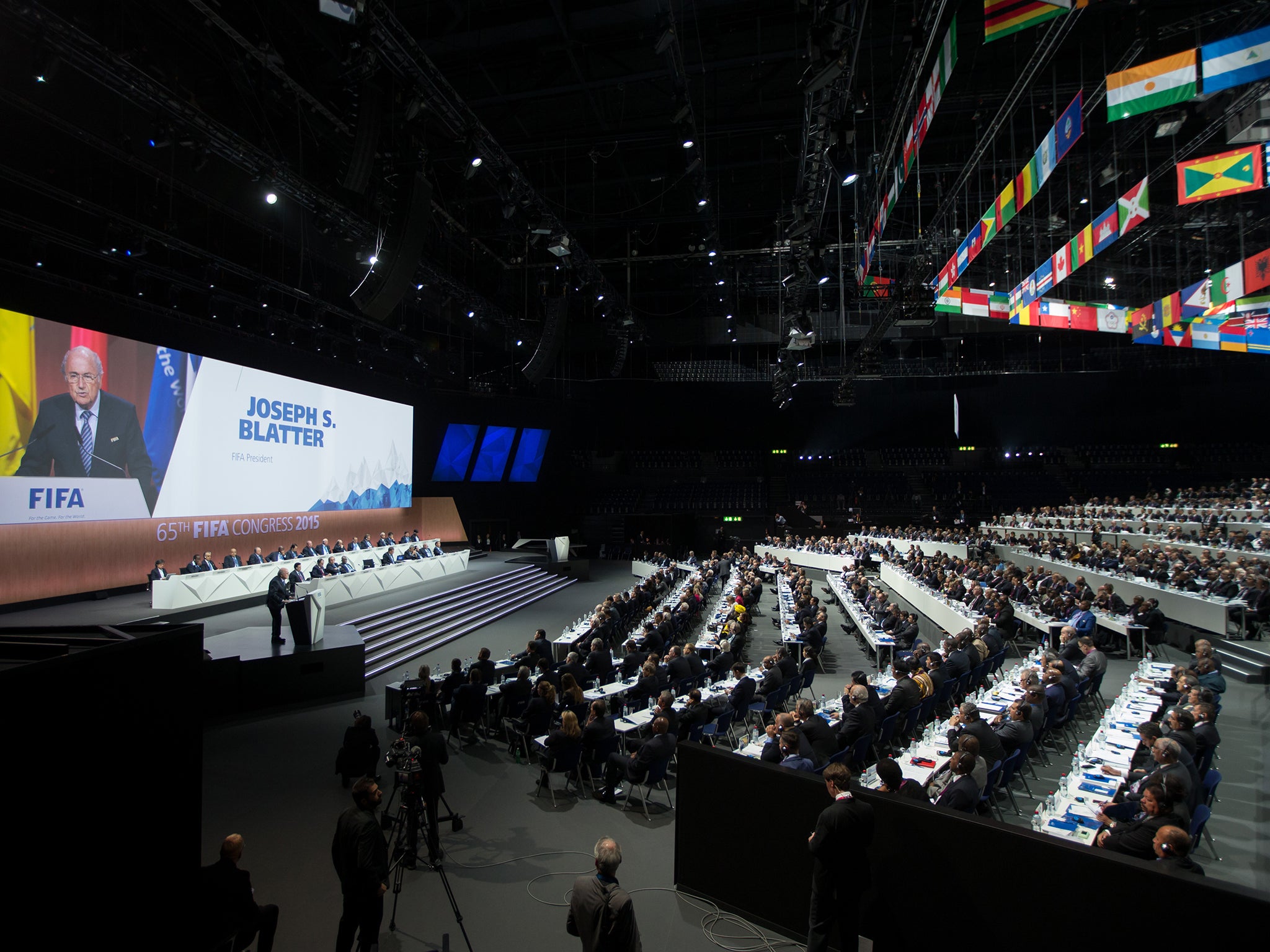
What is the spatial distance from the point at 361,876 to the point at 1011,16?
6.73 meters

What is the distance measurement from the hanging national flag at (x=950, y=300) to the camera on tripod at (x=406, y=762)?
36.0 feet

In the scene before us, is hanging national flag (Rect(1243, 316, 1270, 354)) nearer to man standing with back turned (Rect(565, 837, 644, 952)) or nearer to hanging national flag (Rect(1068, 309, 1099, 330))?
hanging national flag (Rect(1068, 309, 1099, 330))

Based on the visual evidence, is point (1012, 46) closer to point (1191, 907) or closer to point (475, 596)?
point (1191, 907)

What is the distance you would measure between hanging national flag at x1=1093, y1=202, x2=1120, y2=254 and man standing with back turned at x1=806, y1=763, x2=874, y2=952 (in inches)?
304

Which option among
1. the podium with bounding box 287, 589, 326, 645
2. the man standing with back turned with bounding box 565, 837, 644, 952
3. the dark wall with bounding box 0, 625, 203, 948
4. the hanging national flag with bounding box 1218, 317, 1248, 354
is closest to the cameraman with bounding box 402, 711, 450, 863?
the dark wall with bounding box 0, 625, 203, 948

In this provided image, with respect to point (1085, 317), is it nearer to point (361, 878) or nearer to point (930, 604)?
point (930, 604)

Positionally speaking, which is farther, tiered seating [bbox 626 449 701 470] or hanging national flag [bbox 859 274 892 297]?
tiered seating [bbox 626 449 701 470]

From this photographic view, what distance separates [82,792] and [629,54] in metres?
11.2


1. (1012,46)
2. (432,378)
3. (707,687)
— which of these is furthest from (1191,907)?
(432,378)

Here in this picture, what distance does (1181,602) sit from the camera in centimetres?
998

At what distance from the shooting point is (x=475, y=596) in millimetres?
15633

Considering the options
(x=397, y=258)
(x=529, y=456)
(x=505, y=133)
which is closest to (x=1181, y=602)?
(x=397, y=258)

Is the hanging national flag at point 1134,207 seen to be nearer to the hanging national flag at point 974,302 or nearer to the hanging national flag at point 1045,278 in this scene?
the hanging national flag at point 1045,278

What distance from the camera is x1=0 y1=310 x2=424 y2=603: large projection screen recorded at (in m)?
9.71
